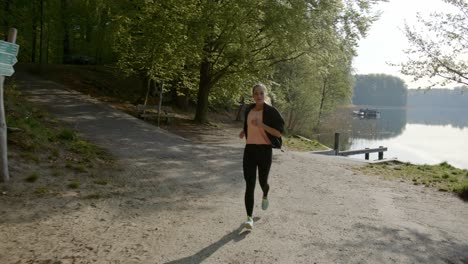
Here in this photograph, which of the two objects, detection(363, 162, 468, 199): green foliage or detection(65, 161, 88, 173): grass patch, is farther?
detection(363, 162, 468, 199): green foliage

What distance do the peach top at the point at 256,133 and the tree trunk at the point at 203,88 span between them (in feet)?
42.7

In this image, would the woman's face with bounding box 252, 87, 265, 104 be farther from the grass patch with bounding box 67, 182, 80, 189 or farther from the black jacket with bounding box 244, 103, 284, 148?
the grass patch with bounding box 67, 182, 80, 189

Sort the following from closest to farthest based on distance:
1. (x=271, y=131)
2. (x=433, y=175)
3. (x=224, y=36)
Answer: (x=271, y=131) < (x=433, y=175) < (x=224, y=36)

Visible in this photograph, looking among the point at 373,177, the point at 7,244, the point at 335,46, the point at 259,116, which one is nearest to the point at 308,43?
the point at 335,46

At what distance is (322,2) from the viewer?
14781mm

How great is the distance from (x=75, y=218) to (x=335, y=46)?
1333 centimetres

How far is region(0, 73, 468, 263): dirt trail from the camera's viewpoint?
13.8 ft

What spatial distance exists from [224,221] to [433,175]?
7985mm

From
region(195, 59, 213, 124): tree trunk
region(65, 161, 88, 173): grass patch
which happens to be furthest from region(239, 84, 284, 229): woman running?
region(195, 59, 213, 124): tree trunk

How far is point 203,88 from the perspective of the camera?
59.0 ft

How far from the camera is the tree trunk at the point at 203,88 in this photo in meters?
17.9

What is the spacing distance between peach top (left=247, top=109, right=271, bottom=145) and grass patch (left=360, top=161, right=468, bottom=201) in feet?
19.1

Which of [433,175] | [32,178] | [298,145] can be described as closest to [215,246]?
[32,178]

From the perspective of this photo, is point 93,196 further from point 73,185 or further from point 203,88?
point 203,88
